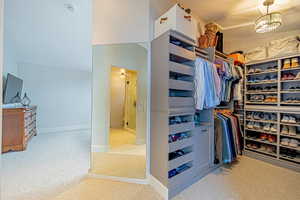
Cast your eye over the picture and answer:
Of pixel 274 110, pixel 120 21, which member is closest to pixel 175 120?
pixel 120 21

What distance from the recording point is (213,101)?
2105mm

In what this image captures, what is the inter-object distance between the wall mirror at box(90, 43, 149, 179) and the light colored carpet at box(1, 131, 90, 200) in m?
0.42

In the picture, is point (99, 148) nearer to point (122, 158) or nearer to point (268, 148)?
point (122, 158)

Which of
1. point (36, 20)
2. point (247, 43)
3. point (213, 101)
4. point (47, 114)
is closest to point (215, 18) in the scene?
point (247, 43)

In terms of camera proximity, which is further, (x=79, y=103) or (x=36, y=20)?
(x=79, y=103)

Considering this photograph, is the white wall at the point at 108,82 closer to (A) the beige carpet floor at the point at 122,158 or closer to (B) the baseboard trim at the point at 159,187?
(A) the beige carpet floor at the point at 122,158

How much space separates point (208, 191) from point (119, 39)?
91.6 inches

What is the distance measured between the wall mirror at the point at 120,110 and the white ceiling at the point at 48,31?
150cm

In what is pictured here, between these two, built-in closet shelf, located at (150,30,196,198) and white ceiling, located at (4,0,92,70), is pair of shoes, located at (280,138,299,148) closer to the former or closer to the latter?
built-in closet shelf, located at (150,30,196,198)

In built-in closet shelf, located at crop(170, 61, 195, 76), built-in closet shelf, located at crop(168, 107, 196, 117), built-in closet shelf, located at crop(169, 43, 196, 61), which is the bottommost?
built-in closet shelf, located at crop(168, 107, 196, 117)

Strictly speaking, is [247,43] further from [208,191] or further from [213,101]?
[208,191]

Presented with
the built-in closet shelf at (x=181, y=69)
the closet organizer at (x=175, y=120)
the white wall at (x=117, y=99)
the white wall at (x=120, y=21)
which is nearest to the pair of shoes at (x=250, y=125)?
the closet organizer at (x=175, y=120)

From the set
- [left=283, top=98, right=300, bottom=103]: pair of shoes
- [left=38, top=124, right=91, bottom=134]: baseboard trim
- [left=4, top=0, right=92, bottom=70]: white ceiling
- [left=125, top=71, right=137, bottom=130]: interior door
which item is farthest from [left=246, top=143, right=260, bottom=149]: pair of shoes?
[left=38, top=124, right=91, bottom=134]: baseboard trim

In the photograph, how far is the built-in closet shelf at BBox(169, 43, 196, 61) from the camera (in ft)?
5.84
